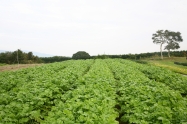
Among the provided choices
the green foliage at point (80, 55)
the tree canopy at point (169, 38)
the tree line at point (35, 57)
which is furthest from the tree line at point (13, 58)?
the tree canopy at point (169, 38)

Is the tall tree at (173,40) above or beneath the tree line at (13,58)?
above

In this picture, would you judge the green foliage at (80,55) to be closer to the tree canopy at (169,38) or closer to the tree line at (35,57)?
the tree line at (35,57)

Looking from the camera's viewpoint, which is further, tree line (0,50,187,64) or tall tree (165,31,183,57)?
tall tree (165,31,183,57)

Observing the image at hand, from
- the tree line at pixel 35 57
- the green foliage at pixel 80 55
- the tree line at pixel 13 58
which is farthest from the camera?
the green foliage at pixel 80 55

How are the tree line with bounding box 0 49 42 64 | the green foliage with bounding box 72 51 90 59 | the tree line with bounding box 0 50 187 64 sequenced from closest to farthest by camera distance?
the tree line with bounding box 0 49 42 64
the tree line with bounding box 0 50 187 64
the green foliage with bounding box 72 51 90 59

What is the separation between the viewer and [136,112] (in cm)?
513

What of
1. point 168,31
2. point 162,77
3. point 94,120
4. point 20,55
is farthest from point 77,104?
point 168,31

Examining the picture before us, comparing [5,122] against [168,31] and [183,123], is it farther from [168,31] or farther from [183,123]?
[168,31]

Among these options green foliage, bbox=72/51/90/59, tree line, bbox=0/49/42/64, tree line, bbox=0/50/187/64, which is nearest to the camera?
tree line, bbox=0/49/42/64

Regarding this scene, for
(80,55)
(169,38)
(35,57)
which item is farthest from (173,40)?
(35,57)

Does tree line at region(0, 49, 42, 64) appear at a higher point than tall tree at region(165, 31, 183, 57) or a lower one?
lower

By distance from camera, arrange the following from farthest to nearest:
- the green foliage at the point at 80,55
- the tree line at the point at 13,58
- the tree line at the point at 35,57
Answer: the green foliage at the point at 80,55
the tree line at the point at 35,57
the tree line at the point at 13,58

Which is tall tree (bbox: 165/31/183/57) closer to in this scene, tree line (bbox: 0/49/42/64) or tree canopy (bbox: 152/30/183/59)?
tree canopy (bbox: 152/30/183/59)

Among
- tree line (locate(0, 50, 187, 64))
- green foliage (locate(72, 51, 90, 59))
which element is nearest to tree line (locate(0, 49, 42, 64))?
tree line (locate(0, 50, 187, 64))
